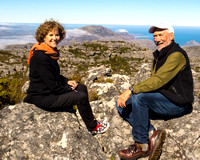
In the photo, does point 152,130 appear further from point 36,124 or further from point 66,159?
point 36,124

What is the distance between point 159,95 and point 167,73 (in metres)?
0.59

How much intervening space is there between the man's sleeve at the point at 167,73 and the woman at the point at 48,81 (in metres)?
1.74

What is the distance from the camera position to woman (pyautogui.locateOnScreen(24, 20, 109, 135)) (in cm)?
369

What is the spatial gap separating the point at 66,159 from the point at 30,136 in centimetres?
106

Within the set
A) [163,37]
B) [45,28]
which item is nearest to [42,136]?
[45,28]

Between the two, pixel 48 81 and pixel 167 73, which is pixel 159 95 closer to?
pixel 167 73

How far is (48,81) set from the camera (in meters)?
3.70

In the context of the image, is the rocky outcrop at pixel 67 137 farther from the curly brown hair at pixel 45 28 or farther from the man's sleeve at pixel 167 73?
the curly brown hair at pixel 45 28

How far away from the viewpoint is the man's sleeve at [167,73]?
3.41 meters

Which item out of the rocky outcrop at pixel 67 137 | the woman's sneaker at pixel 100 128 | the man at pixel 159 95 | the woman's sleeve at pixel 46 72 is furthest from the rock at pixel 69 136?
the woman's sleeve at pixel 46 72

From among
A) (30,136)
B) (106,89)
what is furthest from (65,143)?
(106,89)

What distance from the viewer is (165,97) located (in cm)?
359

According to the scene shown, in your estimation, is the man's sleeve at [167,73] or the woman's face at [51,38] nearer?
the man's sleeve at [167,73]

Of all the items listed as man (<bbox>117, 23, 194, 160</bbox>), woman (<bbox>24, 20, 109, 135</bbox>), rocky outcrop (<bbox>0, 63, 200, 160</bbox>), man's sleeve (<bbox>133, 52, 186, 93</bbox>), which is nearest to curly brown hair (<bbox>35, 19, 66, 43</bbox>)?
woman (<bbox>24, 20, 109, 135</bbox>)
